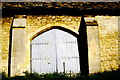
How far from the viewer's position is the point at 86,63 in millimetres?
10359

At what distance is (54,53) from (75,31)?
1956 millimetres

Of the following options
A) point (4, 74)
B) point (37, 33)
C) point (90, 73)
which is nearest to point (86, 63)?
point (90, 73)

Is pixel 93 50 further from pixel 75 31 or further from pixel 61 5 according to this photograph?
A: pixel 61 5

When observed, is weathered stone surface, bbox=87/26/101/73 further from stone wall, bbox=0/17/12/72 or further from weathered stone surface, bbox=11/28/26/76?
stone wall, bbox=0/17/12/72

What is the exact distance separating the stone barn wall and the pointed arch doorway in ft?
1.44

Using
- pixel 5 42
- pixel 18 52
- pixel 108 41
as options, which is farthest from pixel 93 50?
pixel 5 42

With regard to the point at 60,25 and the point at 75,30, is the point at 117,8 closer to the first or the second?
the point at 75,30

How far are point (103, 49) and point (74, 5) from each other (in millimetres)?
3480

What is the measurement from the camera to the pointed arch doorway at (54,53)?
1069cm

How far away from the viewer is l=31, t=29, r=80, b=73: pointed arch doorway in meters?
10.7

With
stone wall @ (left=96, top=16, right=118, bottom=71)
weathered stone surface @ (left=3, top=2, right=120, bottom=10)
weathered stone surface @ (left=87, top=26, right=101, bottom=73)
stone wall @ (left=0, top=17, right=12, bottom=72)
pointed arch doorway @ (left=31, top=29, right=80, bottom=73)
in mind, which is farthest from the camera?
weathered stone surface @ (left=3, top=2, right=120, bottom=10)

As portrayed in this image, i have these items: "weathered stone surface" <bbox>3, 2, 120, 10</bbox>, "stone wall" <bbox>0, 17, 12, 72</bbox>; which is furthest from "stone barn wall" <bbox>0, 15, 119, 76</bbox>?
"weathered stone surface" <bbox>3, 2, 120, 10</bbox>

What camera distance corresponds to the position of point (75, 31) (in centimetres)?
1095

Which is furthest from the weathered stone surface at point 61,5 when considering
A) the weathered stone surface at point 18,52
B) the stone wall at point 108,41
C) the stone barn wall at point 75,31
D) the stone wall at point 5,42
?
the weathered stone surface at point 18,52
